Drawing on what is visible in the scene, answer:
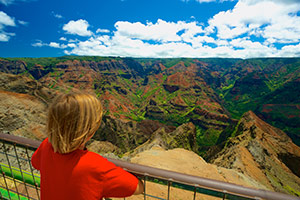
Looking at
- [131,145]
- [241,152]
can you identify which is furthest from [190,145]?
[241,152]

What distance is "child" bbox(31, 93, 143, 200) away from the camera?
1638mm

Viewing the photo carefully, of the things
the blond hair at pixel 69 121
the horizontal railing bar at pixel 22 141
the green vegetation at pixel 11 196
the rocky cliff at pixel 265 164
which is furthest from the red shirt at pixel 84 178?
the rocky cliff at pixel 265 164

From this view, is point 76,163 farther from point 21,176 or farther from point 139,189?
point 21,176

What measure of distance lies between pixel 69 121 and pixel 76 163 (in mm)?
422

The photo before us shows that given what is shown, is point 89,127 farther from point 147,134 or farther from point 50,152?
point 147,134

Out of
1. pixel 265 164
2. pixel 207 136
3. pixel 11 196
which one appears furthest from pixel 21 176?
pixel 207 136

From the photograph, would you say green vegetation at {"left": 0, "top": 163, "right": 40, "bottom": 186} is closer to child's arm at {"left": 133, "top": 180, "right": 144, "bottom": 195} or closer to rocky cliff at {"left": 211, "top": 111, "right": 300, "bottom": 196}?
child's arm at {"left": 133, "top": 180, "right": 144, "bottom": 195}

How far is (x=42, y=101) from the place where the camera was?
1956 centimetres

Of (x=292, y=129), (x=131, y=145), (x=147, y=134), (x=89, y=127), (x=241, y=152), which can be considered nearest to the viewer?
(x=89, y=127)

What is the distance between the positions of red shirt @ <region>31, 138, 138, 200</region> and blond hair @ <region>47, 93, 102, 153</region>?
0.13 m

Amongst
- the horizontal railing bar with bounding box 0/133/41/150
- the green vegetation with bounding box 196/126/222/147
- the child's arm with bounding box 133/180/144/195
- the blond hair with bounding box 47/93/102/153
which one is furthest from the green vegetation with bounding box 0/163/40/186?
the green vegetation with bounding box 196/126/222/147

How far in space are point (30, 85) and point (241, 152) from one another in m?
29.3

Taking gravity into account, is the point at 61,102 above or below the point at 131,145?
above

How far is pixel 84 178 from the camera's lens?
1617 mm
